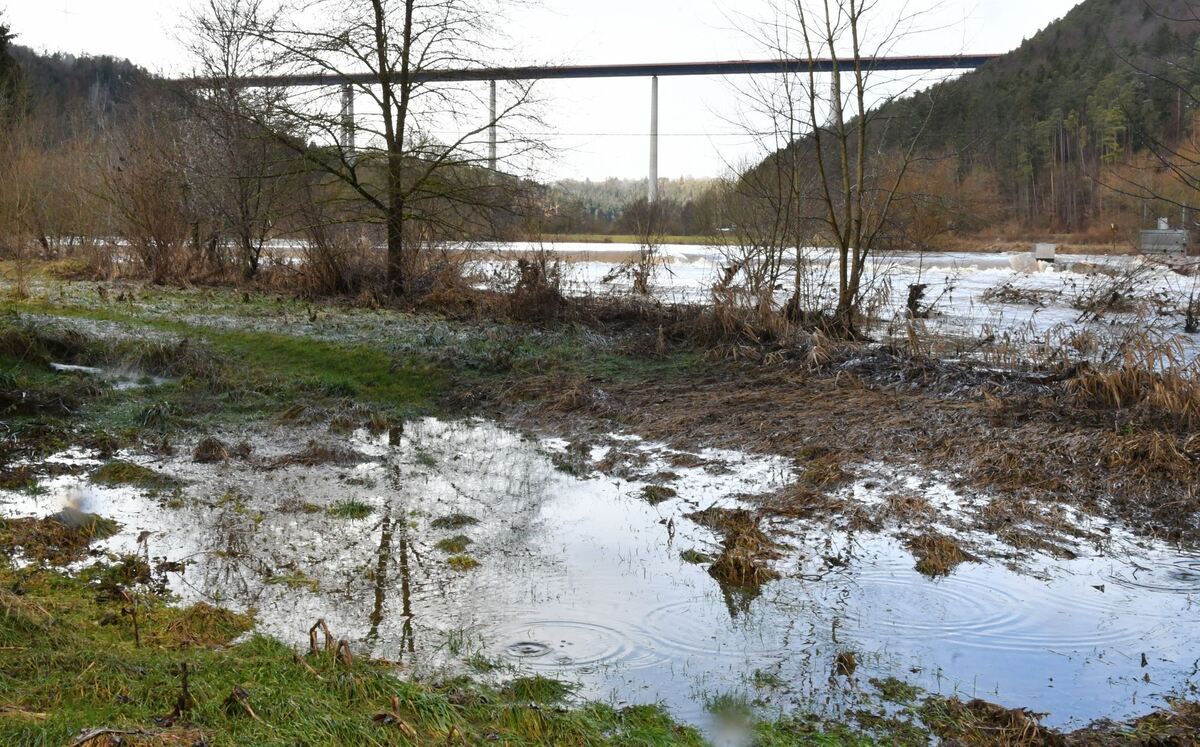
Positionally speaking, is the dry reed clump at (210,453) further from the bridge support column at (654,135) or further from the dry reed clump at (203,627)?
the bridge support column at (654,135)

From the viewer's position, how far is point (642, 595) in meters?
5.02

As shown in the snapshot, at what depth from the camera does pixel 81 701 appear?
323 centimetres

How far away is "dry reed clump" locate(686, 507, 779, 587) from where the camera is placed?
5172 mm

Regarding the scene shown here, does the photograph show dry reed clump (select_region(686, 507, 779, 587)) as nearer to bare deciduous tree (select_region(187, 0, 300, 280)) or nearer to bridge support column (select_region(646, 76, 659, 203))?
bare deciduous tree (select_region(187, 0, 300, 280))

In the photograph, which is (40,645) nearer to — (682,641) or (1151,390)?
(682,641)

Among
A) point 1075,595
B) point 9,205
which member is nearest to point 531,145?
point 9,205

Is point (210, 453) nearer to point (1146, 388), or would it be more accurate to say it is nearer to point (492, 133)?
point (1146, 388)

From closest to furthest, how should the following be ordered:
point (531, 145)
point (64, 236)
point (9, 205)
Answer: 1. point (531, 145)
2. point (9, 205)
3. point (64, 236)

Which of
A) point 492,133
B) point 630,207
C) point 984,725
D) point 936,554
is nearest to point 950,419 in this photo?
point 936,554

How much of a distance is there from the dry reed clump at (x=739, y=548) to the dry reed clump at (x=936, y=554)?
81 centimetres

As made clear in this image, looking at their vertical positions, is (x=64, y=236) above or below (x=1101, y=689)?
above

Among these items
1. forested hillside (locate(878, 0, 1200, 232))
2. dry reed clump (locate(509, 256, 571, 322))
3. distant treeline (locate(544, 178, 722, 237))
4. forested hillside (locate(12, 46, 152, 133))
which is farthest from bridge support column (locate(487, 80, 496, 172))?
forested hillside (locate(12, 46, 152, 133))

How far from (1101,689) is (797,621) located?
4.26 feet

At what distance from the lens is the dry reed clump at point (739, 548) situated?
5172 millimetres
